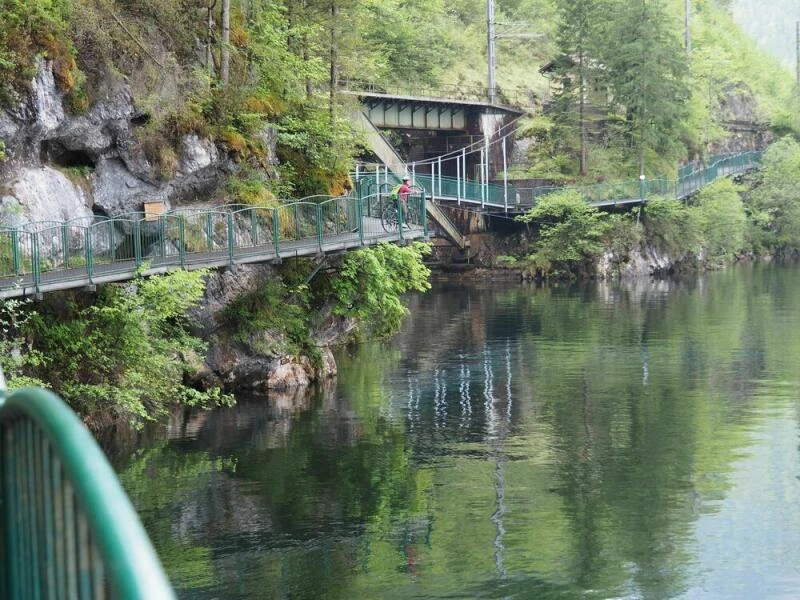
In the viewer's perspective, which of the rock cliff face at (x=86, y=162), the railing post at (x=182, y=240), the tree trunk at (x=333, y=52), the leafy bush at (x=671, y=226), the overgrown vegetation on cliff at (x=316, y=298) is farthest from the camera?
the leafy bush at (x=671, y=226)

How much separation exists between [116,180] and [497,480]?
39.4ft

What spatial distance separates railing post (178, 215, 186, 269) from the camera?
25.0 metres

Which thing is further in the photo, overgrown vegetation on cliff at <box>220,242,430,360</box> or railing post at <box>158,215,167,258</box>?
overgrown vegetation on cliff at <box>220,242,430,360</box>

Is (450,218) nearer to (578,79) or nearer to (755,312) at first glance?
A: (578,79)

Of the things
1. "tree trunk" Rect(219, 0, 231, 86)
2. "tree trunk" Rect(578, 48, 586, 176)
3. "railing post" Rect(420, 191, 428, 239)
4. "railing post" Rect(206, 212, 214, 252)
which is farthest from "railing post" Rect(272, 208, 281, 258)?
"tree trunk" Rect(578, 48, 586, 176)

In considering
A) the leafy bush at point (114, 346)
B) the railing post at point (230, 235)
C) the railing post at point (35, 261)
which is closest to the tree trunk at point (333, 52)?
the railing post at point (230, 235)

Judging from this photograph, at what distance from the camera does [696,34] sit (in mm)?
101375

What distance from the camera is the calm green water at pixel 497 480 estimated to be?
16.1m

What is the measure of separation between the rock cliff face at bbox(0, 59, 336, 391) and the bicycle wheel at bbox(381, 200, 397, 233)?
358 centimetres

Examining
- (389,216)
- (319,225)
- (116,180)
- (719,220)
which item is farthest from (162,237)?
(719,220)

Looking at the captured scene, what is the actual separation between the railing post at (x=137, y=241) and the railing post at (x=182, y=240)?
86cm

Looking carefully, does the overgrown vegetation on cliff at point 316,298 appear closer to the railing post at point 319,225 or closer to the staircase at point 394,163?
the railing post at point 319,225

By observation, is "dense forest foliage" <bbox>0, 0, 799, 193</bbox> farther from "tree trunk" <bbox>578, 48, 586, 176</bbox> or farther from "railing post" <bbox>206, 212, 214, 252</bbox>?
"railing post" <bbox>206, 212, 214, 252</bbox>

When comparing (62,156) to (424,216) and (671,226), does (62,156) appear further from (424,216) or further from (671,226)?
(671,226)
